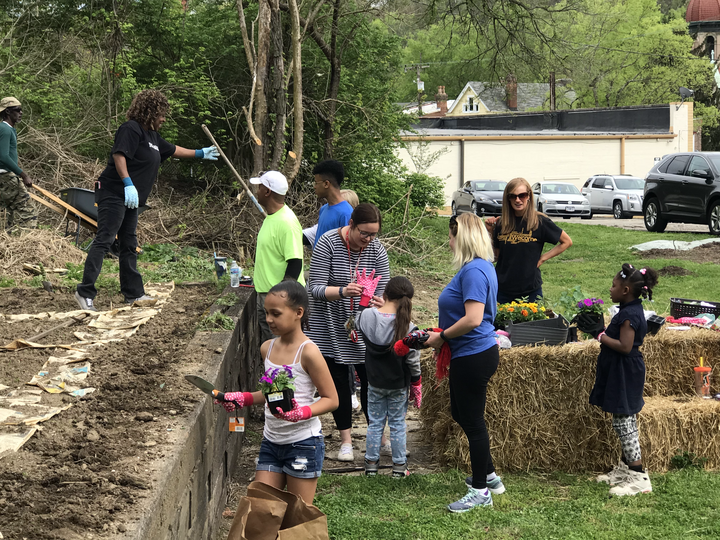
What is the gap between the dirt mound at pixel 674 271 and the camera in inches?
486

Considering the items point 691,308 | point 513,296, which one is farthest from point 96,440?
point 691,308

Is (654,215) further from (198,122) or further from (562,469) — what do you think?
(562,469)

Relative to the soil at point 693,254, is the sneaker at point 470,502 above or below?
below

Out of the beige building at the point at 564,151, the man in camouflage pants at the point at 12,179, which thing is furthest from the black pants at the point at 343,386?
the beige building at the point at 564,151

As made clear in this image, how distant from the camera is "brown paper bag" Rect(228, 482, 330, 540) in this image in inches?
124

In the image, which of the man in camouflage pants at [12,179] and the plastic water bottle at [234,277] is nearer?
the plastic water bottle at [234,277]

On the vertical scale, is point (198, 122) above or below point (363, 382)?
above

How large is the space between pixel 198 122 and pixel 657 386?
1122 cm

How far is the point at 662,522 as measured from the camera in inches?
171

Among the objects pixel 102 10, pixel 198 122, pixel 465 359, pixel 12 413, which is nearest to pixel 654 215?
pixel 198 122

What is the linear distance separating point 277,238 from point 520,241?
1.85 metres

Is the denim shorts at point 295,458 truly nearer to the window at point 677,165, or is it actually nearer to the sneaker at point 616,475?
the sneaker at point 616,475

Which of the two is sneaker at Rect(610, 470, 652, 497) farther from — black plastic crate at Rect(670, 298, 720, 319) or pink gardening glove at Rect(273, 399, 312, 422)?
pink gardening glove at Rect(273, 399, 312, 422)

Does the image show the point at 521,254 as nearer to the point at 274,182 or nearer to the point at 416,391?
the point at 416,391
